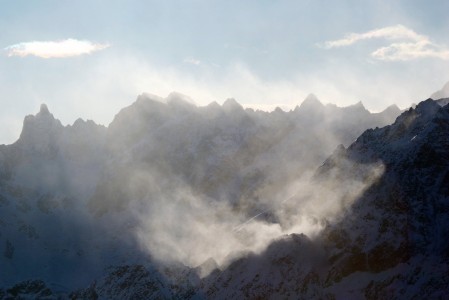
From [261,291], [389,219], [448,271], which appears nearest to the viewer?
[448,271]

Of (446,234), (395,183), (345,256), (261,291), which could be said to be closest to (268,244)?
(261,291)

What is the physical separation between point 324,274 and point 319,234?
13325 millimetres

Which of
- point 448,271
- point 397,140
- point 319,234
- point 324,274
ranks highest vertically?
point 397,140

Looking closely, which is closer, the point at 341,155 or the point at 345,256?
the point at 345,256

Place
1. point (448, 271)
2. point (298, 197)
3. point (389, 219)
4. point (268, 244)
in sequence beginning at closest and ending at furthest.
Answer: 1. point (448, 271)
2. point (389, 219)
3. point (268, 244)
4. point (298, 197)

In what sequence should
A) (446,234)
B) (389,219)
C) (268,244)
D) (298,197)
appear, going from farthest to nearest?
(298,197)
(268,244)
(389,219)
(446,234)

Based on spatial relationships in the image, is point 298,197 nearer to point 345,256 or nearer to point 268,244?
point 268,244

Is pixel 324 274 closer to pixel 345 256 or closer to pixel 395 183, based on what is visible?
pixel 345 256

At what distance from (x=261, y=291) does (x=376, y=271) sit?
3196 centimetres

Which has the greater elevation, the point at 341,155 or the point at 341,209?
the point at 341,155

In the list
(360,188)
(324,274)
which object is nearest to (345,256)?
(324,274)

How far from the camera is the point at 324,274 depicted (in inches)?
6363

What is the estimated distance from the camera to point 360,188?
17262 cm

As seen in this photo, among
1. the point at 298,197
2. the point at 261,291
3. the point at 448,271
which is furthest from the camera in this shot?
the point at 298,197
